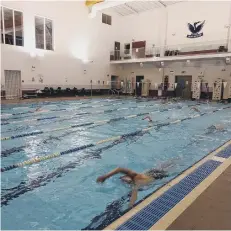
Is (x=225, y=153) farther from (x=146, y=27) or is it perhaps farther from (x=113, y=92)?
(x=146, y=27)

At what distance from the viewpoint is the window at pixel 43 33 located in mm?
16109

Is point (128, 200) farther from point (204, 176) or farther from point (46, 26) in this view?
point (46, 26)

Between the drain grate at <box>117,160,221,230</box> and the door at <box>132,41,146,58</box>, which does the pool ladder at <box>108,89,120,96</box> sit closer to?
the door at <box>132,41,146,58</box>

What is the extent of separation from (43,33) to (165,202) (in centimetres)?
1651

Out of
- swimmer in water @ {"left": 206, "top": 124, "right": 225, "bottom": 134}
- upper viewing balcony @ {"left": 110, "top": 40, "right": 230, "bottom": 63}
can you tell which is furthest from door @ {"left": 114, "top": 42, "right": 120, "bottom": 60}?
swimmer in water @ {"left": 206, "top": 124, "right": 225, "bottom": 134}

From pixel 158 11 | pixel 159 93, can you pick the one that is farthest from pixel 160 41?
A: pixel 159 93

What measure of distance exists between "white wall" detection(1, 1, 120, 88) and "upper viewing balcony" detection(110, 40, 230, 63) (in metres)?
1.59

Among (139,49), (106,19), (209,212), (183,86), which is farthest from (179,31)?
(209,212)

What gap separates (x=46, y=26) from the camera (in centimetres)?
1662

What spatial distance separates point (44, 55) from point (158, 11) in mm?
10681

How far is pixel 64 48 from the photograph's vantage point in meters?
17.9

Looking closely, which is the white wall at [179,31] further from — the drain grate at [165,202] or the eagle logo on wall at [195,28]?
the drain grate at [165,202]

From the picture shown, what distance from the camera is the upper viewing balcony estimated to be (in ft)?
53.9

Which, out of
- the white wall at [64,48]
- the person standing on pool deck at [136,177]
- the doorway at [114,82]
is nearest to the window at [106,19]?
the white wall at [64,48]
